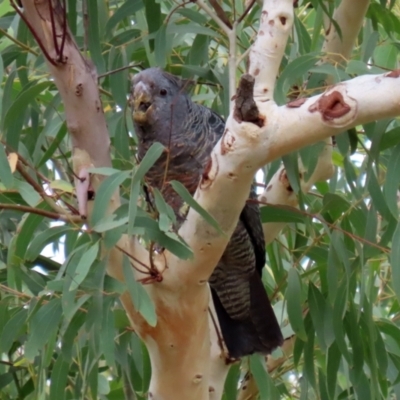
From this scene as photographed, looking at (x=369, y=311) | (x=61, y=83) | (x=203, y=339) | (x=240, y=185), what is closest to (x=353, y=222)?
(x=369, y=311)

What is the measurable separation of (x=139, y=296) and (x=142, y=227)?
4.6 inches

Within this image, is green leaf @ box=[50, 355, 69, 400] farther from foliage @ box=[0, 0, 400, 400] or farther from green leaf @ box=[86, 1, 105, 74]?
green leaf @ box=[86, 1, 105, 74]

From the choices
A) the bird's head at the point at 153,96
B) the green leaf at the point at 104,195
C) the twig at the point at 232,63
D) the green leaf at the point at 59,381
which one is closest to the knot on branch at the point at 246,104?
the twig at the point at 232,63

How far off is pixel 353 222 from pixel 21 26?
837mm

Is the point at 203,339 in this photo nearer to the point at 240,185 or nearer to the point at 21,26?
the point at 240,185

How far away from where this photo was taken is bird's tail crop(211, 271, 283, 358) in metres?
1.86

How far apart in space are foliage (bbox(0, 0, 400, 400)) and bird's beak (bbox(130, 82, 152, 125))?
0.06m

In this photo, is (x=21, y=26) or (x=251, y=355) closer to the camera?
(x=21, y=26)

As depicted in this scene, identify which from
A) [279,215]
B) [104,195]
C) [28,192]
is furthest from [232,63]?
[279,215]

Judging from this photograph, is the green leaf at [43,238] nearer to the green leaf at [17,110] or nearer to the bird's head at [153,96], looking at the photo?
the green leaf at [17,110]

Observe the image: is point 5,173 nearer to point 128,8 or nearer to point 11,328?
point 11,328

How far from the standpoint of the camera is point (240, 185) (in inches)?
47.8

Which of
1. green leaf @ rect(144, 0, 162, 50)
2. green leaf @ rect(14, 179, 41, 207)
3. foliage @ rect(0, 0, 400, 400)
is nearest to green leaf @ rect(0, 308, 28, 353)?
foliage @ rect(0, 0, 400, 400)

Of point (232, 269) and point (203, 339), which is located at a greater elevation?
point (203, 339)
